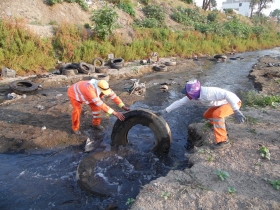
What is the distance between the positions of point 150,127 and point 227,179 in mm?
2028

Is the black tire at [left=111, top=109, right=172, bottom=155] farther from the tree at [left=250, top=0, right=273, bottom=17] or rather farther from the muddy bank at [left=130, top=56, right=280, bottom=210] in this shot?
the tree at [left=250, top=0, right=273, bottom=17]

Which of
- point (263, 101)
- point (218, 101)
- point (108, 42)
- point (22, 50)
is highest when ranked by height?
point (108, 42)

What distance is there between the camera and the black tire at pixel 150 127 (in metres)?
5.09

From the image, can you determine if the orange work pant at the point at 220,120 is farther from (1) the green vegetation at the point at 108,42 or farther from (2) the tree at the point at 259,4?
(2) the tree at the point at 259,4

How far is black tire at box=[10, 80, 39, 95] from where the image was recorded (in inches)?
358

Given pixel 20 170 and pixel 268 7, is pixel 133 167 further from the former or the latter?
pixel 268 7

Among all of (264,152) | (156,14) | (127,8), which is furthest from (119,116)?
(156,14)

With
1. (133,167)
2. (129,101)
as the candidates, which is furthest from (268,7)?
(133,167)

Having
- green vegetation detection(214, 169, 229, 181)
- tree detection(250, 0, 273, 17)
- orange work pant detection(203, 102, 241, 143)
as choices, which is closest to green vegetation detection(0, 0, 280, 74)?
orange work pant detection(203, 102, 241, 143)

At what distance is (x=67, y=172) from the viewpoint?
15.6ft

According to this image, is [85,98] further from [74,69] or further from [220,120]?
[74,69]

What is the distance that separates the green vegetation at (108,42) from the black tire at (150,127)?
4220 mm

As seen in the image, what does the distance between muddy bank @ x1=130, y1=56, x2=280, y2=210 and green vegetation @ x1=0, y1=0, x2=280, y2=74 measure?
313 centimetres

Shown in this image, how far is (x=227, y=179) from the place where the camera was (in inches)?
148
